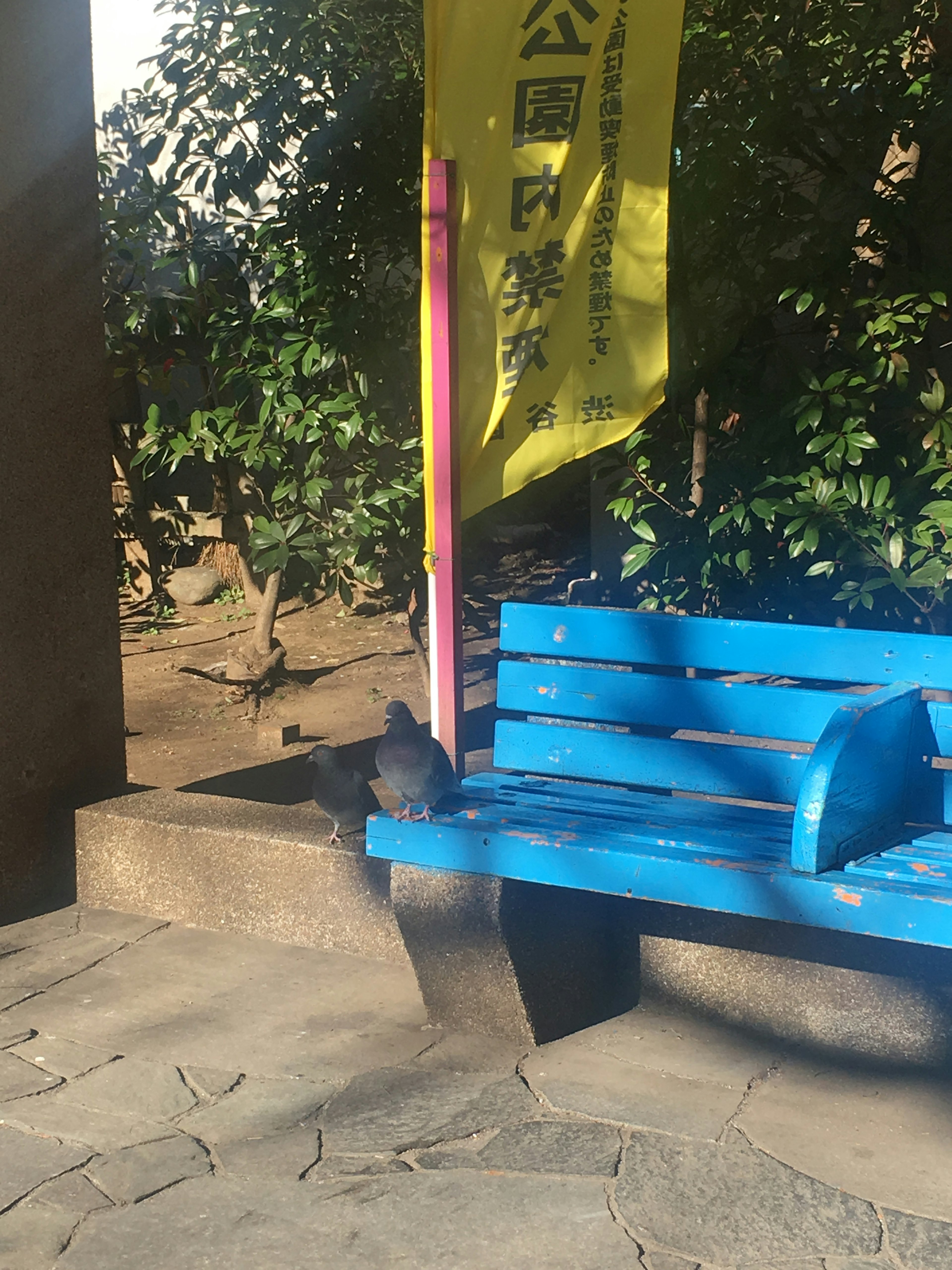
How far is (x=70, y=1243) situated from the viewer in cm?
262

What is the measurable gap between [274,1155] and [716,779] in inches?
55.5

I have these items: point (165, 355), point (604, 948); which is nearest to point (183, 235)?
point (165, 355)

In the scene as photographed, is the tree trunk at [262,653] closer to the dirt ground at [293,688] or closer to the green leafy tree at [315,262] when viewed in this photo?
the dirt ground at [293,688]

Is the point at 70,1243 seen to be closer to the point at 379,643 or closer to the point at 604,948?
the point at 604,948

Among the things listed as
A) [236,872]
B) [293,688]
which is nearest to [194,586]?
[293,688]

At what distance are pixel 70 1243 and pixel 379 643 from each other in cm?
641

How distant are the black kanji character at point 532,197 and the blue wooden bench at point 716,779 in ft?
3.50

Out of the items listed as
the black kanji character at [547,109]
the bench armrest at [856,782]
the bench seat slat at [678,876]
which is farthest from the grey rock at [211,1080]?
the black kanji character at [547,109]

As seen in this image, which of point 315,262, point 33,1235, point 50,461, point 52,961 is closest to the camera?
point 33,1235

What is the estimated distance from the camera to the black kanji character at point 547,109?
3.66 m

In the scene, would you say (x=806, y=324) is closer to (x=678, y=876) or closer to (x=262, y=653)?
(x=678, y=876)

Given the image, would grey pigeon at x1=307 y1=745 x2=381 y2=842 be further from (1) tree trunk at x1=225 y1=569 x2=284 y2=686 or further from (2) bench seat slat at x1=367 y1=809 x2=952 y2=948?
(1) tree trunk at x1=225 y1=569 x2=284 y2=686

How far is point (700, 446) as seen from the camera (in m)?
4.93

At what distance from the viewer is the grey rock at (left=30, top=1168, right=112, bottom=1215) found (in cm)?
274
